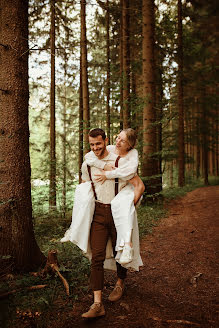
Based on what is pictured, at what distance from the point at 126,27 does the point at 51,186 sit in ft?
26.2

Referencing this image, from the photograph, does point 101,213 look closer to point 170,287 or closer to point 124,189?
point 124,189

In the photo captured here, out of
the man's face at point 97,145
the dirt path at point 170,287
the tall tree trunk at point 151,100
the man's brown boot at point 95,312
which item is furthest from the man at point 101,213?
the tall tree trunk at point 151,100

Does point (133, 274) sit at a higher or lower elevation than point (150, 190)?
lower

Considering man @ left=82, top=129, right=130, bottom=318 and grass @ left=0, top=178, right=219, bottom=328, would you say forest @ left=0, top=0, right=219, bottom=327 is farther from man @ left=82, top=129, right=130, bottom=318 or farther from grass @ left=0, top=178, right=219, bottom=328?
man @ left=82, top=129, right=130, bottom=318

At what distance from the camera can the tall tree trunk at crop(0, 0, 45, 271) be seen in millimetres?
3938

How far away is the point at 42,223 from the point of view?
26.4ft

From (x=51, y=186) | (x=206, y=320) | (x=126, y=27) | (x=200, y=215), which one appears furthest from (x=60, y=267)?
(x=126, y=27)

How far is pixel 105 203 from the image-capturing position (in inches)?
138

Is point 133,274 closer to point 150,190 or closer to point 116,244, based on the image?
point 116,244

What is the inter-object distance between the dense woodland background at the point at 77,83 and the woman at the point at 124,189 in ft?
4.78

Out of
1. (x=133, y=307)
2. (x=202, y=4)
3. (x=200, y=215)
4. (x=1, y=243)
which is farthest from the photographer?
(x=200, y=215)

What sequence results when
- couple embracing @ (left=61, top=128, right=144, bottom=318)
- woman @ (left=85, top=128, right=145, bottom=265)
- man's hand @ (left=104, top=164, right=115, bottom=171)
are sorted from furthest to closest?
man's hand @ (left=104, top=164, right=115, bottom=171)
couple embracing @ (left=61, top=128, right=144, bottom=318)
woman @ (left=85, top=128, right=145, bottom=265)

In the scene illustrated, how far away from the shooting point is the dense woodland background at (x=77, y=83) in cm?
398

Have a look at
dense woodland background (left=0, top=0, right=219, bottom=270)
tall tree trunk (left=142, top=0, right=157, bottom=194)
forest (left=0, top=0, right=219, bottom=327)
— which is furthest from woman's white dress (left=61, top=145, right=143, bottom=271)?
tall tree trunk (left=142, top=0, right=157, bottom=194)
